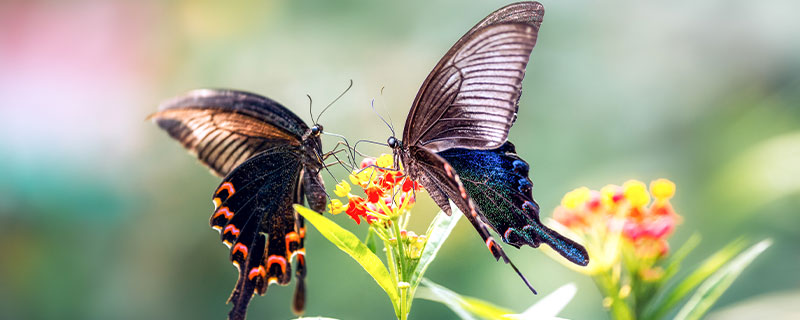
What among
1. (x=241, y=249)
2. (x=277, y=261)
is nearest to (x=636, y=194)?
(x=277, y=261)

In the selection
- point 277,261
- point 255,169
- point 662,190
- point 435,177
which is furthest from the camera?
point 662,190

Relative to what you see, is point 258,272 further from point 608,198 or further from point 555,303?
point 608,198

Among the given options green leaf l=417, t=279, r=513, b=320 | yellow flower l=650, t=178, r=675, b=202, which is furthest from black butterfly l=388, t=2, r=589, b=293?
yellow flower l=650, t=178, r=675, b=202

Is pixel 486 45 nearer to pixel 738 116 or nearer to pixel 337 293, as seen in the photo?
pixel 337 293

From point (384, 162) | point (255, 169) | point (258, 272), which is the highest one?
point (255, 169)

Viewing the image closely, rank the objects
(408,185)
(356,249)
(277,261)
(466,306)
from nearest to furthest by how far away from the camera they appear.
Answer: (356,249) → (466,306) → (408,185) → (277,261)

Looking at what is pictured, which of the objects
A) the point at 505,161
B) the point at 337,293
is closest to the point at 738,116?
the point at 337,293

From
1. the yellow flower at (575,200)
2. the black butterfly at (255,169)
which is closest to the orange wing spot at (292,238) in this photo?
the black butterfly at (255,169)

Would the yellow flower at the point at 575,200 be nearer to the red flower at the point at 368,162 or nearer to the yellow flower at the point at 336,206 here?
the red flower at the point at 368,162

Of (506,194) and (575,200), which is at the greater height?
(575,200)
